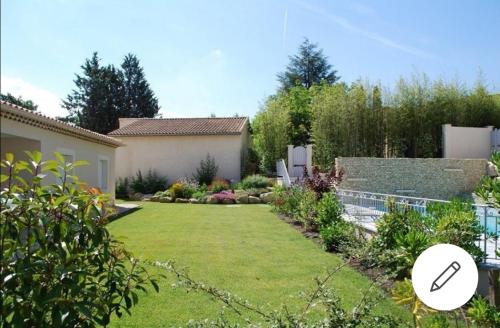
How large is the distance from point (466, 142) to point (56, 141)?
20.1 meters

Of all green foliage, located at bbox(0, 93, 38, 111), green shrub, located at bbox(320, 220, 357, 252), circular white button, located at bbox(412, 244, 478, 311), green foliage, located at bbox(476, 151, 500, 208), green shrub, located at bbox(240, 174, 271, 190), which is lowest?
green shrub, located at bbox(320, 220, 357, 252)

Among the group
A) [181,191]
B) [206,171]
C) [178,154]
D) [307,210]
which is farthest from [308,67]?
[307,210]

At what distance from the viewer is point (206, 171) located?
82.0 feet

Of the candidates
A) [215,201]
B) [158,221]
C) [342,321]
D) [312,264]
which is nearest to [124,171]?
[215,201]

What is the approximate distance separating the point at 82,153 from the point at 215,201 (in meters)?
7.56

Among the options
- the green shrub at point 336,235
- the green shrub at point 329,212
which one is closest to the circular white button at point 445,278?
the green shrub at point 336,235

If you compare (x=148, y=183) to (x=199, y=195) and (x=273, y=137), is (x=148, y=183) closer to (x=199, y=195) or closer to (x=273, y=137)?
(x=199, y=195)

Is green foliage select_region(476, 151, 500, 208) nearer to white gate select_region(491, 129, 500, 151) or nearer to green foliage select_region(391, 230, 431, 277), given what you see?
green foliage select_region(391, 230, 431, 277)

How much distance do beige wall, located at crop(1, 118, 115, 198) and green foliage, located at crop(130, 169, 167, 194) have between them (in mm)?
7154

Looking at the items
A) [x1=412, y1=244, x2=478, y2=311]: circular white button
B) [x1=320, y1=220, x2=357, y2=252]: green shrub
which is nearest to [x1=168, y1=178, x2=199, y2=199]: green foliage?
[x1=320, y1=220, x2=357, y2=252]: green shrub

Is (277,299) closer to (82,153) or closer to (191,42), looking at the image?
(191,42)

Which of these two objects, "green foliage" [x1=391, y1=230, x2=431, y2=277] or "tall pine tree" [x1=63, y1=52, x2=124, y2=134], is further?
"tall pine tree" [x1=63, y1=52, x2=124, y2=134]

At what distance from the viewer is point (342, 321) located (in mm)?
3090

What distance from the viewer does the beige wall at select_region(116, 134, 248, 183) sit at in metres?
25.7
